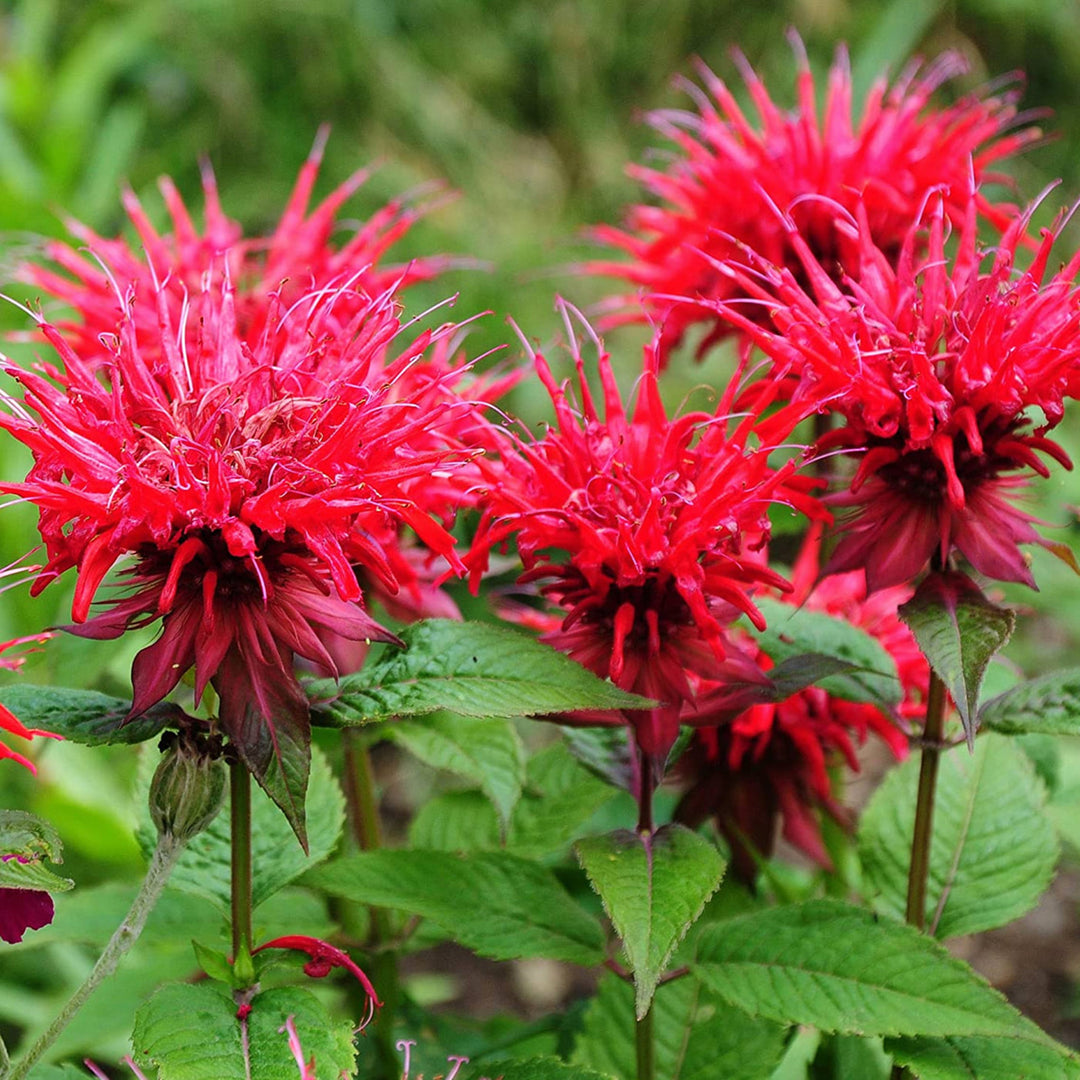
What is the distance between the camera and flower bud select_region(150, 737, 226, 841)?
74 cm

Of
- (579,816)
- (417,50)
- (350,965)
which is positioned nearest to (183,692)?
(579,816)

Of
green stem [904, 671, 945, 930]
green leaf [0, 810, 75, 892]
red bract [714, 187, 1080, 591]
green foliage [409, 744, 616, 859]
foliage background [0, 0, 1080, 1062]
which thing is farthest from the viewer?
foliage background [0, 0, 1080, 1062]

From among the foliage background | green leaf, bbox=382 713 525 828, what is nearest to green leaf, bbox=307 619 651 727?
green leaf, bbox=382 713 525 828

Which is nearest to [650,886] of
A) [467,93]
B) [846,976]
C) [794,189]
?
[846,976]

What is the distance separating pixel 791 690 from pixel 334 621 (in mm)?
301

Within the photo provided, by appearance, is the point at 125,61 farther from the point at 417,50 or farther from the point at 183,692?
the point at 183,692

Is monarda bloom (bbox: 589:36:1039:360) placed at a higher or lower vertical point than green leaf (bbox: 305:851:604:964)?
higher

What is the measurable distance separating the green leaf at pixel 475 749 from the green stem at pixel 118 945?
0.74ft

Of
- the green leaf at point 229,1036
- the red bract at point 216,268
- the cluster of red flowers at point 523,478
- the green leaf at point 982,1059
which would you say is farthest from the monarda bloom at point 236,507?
the green leaf at point 982,1059

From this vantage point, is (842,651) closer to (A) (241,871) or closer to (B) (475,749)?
(B) (475,749)

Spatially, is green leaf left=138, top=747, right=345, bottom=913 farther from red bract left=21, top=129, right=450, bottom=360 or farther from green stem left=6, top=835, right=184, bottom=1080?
red bract left=21, top=129, right=450, bottom=360

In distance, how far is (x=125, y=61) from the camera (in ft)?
11.9

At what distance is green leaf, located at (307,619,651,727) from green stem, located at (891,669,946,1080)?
0.30 metres

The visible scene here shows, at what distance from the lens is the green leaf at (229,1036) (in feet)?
2.33
